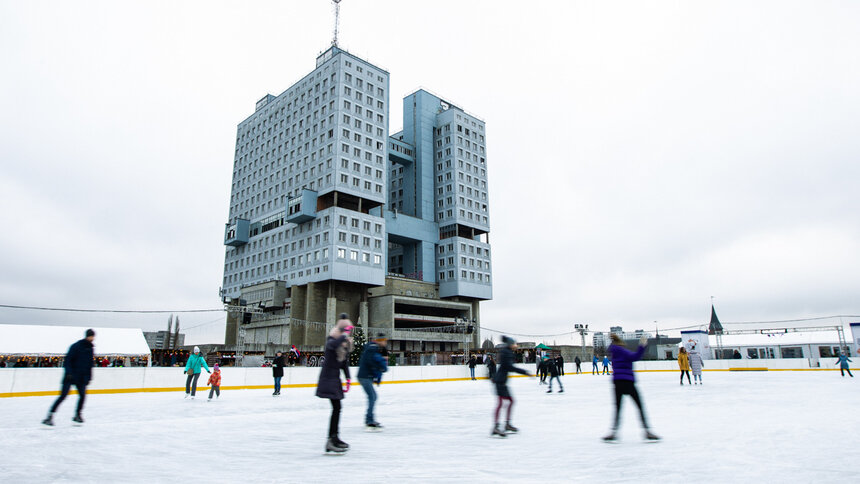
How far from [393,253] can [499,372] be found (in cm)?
8897

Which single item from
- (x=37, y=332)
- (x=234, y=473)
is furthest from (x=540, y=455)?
(x=37, y=332)

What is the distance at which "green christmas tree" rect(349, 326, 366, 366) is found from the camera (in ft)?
175

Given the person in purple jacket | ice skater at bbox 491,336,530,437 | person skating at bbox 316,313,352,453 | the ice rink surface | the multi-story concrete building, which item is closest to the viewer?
the ice rink surface

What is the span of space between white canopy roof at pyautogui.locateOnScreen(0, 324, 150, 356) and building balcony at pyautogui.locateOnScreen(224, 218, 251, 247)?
46.7 metres

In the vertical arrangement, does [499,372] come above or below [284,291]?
below

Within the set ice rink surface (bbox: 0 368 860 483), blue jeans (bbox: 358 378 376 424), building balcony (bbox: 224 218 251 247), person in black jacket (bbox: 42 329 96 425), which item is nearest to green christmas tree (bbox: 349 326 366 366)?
building balcony (bbox: 224 218 251 247)


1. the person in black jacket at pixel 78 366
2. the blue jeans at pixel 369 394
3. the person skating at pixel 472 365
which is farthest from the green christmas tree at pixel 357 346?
the blue jeans at pixel 369 394

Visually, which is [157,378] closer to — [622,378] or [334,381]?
[334,381]

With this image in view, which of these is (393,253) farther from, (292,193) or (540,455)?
(540,455)

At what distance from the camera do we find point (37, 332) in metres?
36.9

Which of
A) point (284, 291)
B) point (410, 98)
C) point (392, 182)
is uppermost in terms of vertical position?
point (410, 98)

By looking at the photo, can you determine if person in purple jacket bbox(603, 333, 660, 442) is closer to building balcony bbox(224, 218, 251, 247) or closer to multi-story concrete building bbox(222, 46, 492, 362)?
multi-story concrete building bbox(222, 46, 492, 362)

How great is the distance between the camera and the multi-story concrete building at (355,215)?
70.9 metres

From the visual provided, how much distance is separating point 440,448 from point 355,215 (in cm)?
6576
